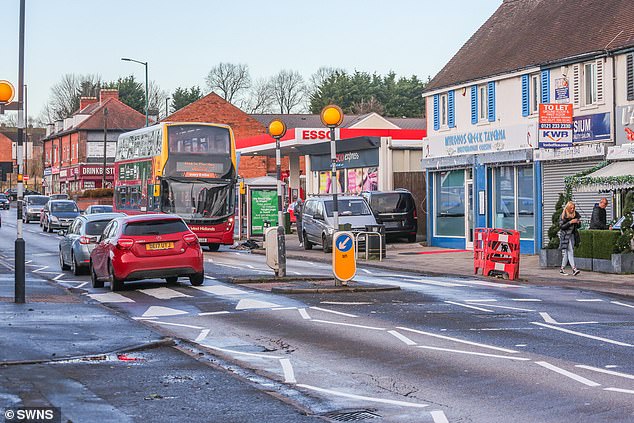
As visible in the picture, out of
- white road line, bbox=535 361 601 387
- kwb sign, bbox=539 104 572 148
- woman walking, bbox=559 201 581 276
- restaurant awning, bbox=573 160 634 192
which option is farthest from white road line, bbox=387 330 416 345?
kwb sign, bbox=539 104 572 148

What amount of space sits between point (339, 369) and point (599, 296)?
33.0 feet

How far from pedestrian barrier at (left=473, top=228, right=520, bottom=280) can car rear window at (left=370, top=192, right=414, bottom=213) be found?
48.3 ft

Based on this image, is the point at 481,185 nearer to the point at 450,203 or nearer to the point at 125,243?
the point at 450,203

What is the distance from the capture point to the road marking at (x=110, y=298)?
2045 centimetres

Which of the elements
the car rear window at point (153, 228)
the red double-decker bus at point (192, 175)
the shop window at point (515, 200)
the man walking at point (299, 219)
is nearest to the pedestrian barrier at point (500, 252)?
the car rear window at point (153, 228)

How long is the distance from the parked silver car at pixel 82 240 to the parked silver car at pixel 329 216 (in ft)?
32.4

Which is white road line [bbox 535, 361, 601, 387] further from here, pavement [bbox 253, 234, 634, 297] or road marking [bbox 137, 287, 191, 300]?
road marking [bbox 137, 287, 191, 300]

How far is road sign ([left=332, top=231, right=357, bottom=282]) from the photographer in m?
21.1

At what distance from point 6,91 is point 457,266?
14879 millimetres

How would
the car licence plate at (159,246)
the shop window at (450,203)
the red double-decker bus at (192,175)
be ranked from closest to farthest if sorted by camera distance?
the car licence plate at (159,246)
the red double-decker bus at (192,175)
the shop window at (450,203)

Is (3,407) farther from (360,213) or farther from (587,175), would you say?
(360,213)

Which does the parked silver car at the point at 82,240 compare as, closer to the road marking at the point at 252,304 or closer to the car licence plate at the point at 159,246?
the car licence plate at the point at 159,246

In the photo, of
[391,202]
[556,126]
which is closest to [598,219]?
[556,126]

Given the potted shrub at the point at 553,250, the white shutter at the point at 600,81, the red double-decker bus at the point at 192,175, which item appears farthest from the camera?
the red double-decker bus at the point at 192,175
